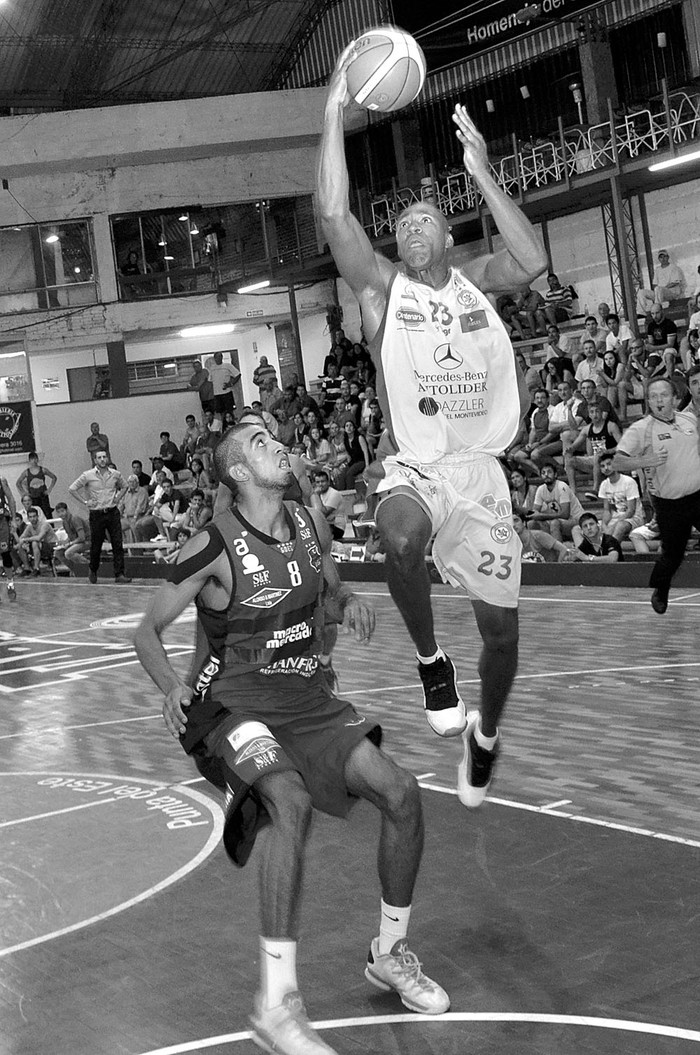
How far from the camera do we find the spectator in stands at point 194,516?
1925cm

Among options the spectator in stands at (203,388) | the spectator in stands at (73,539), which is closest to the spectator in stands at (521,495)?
the spectator in stands at (73,539)

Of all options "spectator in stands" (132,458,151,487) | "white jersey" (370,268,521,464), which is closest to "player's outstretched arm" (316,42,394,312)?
"white jersey" (370,268,521,464)

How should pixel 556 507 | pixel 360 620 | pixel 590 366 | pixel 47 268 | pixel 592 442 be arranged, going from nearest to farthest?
pixel 360 620 → pixel 556 507 → pixel 592 442 → pixel 590 366 → pixel 47 268

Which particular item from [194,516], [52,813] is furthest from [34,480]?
[52,813]

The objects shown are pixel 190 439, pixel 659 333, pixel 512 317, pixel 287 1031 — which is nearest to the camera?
pixel 287 1031

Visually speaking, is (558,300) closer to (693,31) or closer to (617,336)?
(617,336)

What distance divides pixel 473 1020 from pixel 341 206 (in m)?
2.87

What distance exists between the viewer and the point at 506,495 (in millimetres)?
5039

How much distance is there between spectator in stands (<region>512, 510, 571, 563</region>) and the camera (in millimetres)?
14055

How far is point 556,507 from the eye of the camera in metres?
14.2

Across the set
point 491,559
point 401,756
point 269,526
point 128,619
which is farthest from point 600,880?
point 128,619

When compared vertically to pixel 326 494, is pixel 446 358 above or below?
above

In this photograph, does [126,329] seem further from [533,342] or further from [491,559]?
[491,559]

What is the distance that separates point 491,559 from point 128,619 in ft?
33.7
